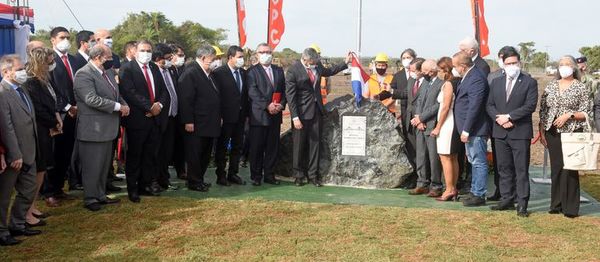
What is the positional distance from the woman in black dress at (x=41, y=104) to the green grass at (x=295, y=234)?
1.68 feet

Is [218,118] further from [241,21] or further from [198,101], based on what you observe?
[241,21]

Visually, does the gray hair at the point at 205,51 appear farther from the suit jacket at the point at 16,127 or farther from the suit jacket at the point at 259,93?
the suit jacket at the point at 16,127

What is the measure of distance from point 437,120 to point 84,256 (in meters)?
4.45

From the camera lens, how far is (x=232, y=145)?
8.33 meters

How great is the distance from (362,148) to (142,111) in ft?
10.4

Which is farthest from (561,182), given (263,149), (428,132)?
(263,149)

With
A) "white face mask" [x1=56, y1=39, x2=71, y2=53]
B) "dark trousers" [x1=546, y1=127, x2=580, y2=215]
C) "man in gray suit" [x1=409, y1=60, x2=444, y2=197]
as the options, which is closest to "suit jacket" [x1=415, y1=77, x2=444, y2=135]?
"man in gray suit" [x1=409, y1=60, x2=444, y2=197]

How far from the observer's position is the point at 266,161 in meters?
8.42

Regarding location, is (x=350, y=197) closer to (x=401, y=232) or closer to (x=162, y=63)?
(x=401, y=232)

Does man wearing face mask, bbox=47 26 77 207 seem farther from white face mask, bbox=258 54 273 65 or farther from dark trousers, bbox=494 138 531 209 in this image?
dark trousers, bbox=494 138 531 209

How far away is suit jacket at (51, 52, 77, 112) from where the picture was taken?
22.0ft

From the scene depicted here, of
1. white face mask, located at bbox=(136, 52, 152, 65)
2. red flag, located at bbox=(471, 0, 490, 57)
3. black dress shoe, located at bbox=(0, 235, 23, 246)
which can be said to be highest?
red flag, located at bbox=(471, 0, 490, 57)

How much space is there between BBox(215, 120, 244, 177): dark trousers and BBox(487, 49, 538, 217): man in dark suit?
3.41 metres

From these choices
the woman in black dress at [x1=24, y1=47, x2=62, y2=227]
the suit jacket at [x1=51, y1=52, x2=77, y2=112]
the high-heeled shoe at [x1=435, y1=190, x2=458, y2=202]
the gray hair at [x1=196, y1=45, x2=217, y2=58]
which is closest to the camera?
the woman in black dress at [x1=24, y1=47, x2=62, y2=227]
